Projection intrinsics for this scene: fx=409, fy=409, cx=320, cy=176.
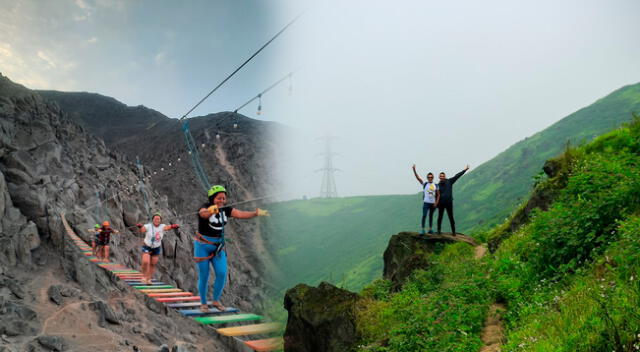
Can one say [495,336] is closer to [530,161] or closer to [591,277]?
[591,277]

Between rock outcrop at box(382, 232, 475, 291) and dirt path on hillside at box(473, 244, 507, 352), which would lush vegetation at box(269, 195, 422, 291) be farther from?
dirt path on hillside at box(473, 244, 507, 352)

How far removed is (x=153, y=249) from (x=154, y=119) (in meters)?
99.7

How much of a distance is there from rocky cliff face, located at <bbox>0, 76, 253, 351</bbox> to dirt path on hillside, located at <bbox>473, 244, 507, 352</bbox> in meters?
15.5

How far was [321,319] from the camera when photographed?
9883 mm

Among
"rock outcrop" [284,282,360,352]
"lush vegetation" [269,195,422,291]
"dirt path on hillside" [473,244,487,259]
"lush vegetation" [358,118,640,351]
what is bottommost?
"lush vegetation" [269,195,422,291]

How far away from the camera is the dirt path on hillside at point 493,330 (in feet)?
18.6

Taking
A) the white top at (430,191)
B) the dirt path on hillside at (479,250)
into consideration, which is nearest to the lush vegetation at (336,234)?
the dirt path on hillside at (479,250)

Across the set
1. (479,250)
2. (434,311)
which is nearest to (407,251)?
(479,250)

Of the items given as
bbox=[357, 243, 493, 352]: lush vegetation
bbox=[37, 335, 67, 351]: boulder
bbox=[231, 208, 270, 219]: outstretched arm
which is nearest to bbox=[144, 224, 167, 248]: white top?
bbox=[231, 208, 270, 219]: outstretched arm

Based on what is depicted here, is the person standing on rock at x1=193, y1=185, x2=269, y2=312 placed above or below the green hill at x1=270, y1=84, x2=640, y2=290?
above

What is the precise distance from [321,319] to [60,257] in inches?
948

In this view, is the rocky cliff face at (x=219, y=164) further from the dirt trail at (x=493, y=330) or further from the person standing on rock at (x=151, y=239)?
the dirt trail at (x=493, y=330)

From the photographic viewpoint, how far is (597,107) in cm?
6175

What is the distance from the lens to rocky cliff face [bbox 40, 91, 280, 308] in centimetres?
5981
